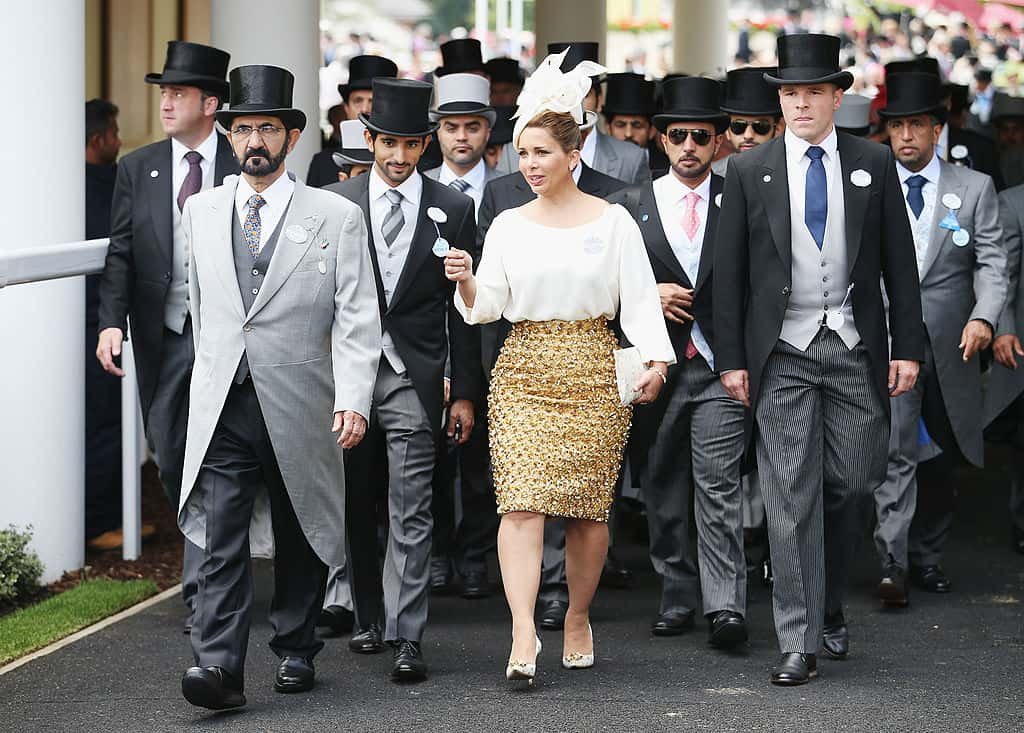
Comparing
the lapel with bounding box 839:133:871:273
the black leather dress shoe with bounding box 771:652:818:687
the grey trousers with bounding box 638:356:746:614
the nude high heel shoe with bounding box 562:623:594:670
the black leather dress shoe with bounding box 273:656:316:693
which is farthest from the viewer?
the grey trousers with bounding box 638:356:746:614

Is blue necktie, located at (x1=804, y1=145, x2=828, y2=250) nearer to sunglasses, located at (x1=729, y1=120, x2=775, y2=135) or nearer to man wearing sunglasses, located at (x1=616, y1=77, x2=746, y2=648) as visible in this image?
man wearing sunglasses, located at (x1=616, y1=77, x2=746, y2=648)

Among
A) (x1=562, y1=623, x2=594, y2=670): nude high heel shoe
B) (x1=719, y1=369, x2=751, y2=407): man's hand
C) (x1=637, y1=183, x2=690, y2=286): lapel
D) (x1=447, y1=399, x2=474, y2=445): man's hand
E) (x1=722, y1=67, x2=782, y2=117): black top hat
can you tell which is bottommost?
(x1=562, y1=623, x2=594, y2=670): nude high heel shoe

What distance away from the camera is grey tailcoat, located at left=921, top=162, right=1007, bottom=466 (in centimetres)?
788

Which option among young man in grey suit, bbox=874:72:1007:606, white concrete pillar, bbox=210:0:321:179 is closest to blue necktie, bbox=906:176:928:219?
young man in grey suit, bbox=874:72:1007:606

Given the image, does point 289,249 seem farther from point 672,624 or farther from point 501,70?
point 501,70

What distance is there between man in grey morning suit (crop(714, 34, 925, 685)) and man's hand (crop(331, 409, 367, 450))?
55.2 inches

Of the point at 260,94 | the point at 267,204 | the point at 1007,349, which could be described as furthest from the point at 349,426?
the point at 1007,349

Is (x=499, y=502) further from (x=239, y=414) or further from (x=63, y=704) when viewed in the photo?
→ (x=63, y=704)

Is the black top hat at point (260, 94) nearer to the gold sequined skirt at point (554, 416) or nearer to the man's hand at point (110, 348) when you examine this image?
the gold sequined skirt at point (554, 416)

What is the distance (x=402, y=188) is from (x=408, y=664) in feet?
5.73

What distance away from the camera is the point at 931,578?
8.05m

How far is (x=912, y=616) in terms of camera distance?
7492 millimetres

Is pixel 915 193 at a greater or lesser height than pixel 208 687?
greater

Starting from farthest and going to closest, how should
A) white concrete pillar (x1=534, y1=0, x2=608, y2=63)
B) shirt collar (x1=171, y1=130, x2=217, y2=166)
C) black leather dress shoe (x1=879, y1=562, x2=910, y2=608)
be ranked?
1. white concrete pillar (x1=534, y1=0, x2=608, y2=63)
2. black leather dress shoe (x1=879, y1=562, x2=910, y2=608)
3. shirt collar (x1=171, y1=130, x2=217, y2=166)
